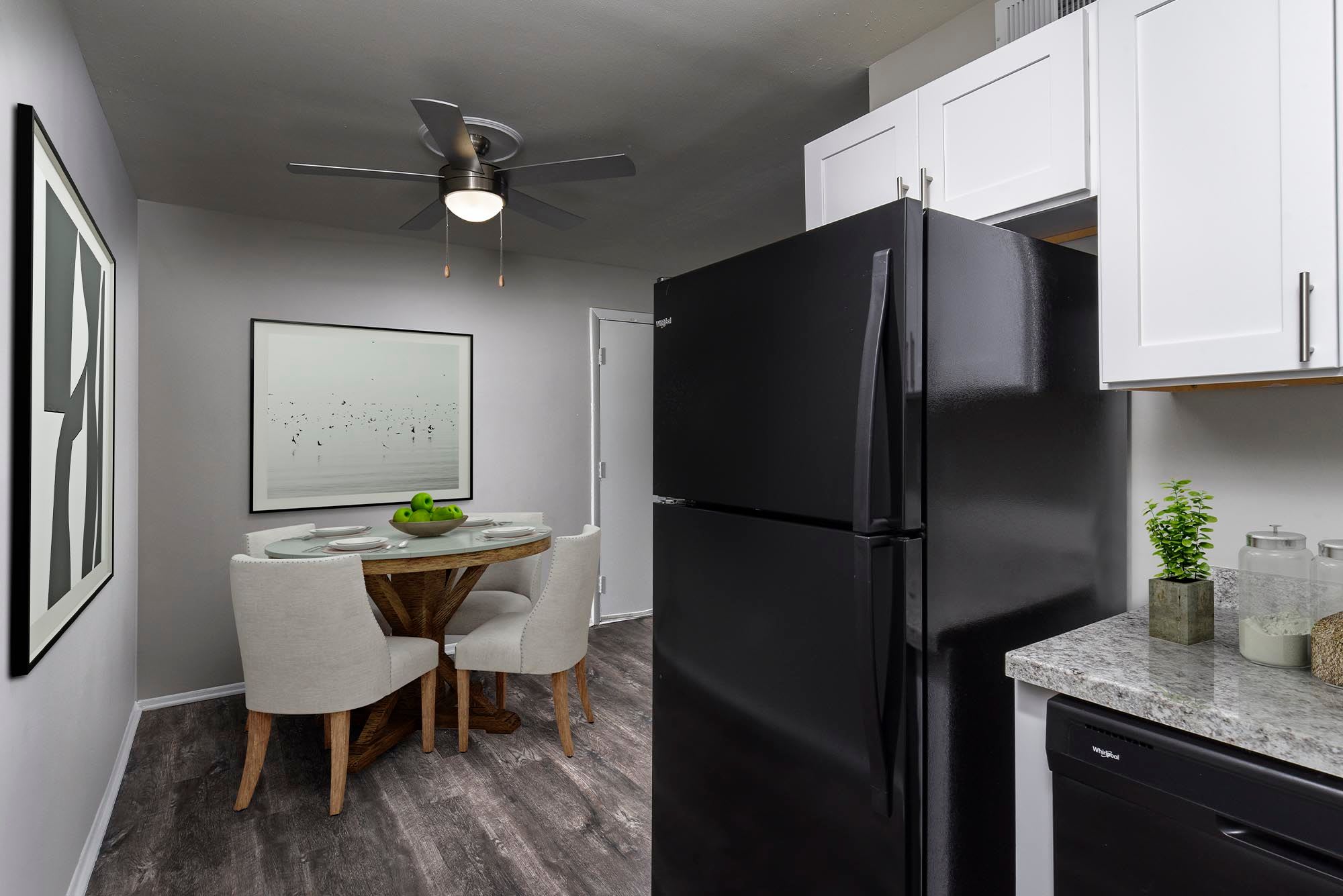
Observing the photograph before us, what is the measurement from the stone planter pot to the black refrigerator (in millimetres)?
177

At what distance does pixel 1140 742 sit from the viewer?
1057 millimetres

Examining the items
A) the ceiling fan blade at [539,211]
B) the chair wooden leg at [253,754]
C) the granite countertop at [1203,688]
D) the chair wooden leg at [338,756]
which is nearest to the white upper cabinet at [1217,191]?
the granite countertop at [1203,688]

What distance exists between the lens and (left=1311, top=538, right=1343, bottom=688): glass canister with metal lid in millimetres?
1097

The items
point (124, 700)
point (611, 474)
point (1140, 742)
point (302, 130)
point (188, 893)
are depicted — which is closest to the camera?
point (1140, 742)

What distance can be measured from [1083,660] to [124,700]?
358 centimetres

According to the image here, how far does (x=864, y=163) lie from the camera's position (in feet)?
6.07

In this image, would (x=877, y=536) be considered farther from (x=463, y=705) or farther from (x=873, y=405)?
(x=463, y=705)

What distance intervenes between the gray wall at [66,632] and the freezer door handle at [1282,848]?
2.09m

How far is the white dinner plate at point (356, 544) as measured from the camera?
280 centimetres

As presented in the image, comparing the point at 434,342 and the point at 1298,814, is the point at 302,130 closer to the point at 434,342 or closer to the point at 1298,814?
the point at 434,342

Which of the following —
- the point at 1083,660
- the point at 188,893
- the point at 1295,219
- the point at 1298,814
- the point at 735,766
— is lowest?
the point at 188,893

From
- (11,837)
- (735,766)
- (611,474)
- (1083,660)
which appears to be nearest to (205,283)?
(611,474)

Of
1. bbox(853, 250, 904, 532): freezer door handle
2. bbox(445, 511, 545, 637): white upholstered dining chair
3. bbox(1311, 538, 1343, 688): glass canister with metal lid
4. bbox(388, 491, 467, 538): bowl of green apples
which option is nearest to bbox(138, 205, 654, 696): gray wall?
bbox(445, 511, 545, 637): white upholstered dining chair

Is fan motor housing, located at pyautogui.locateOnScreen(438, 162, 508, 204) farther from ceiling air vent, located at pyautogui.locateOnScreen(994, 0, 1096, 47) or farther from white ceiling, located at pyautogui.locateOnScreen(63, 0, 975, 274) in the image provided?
ceiling air vent, located at pyautogui.locateOnScreen(994, 0, 1096, 47)
